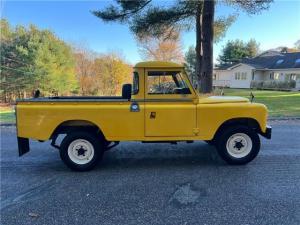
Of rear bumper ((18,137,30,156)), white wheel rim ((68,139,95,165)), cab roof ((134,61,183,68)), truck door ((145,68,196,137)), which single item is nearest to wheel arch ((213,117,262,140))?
truck door ((145,68,196,137))

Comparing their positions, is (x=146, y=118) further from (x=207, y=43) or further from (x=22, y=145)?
(x=207, y=43)

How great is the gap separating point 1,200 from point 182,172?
294 cm

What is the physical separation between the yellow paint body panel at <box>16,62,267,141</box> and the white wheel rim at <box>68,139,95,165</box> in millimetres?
406

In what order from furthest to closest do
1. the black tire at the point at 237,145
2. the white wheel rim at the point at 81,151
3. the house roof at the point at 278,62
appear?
the house roof at the point at 278,62 < the black tire at the point at 237,145 < the white wheel rim at the point at 81,151

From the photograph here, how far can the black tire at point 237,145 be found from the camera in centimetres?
512

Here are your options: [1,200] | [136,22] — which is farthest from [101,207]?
[136,22]

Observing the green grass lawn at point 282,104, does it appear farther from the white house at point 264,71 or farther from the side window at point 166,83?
the white house at point 264,71

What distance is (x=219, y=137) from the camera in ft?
17.0

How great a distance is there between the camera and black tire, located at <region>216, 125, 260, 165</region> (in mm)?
5121

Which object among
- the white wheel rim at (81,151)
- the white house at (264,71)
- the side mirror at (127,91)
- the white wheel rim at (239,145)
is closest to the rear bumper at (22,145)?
the white wheel rim at (81,151)

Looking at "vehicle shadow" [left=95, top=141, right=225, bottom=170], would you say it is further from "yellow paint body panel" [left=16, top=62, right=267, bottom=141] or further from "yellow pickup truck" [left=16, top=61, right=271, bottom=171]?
"yellow paint body panel" [left=16, top=62, right=267, bottom=141]

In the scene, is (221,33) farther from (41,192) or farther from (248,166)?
(41,192)

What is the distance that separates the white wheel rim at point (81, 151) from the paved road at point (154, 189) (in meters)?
0.26

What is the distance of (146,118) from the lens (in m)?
4.93
